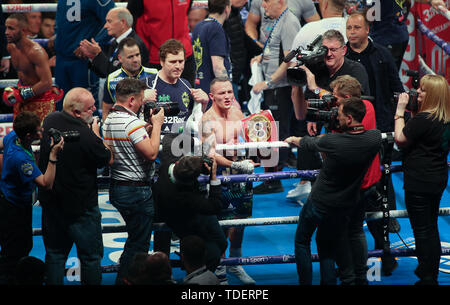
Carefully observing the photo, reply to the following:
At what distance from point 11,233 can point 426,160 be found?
2.80 meters

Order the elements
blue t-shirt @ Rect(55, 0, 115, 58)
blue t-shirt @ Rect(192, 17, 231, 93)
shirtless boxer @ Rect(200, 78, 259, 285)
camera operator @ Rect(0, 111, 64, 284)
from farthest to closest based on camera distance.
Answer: blue t-shirt @ Rect(55, 0, 115, 58) < blue t-shirt @ Rect(192, 17, 231, 93) < shirtless boxer @ Rect(200, 78, 259, 285) < camera operator @ Rect(0, 111, 64, 284)

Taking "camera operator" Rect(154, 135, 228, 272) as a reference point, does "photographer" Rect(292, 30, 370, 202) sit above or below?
above

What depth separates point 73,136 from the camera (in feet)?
13.7

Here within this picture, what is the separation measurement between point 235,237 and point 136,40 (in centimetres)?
227

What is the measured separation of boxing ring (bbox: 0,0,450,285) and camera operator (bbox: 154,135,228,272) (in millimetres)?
128

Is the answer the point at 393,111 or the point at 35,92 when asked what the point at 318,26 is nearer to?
the point at 393,111

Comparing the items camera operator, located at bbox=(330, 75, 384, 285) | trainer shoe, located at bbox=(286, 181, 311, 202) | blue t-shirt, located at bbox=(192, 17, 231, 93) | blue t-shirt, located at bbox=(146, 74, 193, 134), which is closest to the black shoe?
trainer shoe, located at bbox=(286, 181, 311, 202)

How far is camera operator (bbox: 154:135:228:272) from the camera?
4418mm

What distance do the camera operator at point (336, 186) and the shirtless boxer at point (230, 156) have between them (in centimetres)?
57

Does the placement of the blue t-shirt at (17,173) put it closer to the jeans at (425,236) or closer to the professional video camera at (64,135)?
the professional video camera at (64,135)

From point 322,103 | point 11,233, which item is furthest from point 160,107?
point 11,233

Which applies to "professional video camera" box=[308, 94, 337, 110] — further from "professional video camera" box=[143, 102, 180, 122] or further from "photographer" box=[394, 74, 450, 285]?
"professional video camera" box=[143, 102, 180, 122]

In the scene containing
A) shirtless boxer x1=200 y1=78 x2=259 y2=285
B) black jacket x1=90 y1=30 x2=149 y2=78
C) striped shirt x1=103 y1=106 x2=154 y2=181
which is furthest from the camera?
black jacket x1=90 y1=30 x2=149 y2=78
